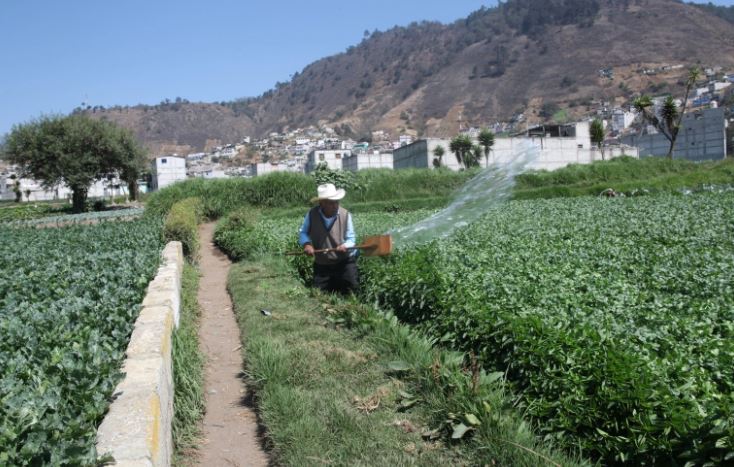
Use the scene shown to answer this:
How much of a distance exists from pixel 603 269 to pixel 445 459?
12.5 feet

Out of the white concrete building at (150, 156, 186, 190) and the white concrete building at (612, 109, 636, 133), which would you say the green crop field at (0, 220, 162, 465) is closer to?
the white concrete building at (150, 156, 186, 190)

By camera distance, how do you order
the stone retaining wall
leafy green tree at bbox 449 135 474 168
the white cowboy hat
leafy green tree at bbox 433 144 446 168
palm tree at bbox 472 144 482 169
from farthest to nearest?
palm tree at bbox 472 144 482 169 < leafy green tree at bbox 449 135 474 168 < leafy green tree at bbox 433 144 446 168 < the white cowboy hat < the stone retaining wall

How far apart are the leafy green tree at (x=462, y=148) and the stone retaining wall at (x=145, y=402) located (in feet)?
178

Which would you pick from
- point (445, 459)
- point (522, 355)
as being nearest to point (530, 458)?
point (445, 459)

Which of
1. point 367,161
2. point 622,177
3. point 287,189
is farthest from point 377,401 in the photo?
point 367,161

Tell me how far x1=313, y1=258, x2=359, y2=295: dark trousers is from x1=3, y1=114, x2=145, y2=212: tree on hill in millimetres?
34664

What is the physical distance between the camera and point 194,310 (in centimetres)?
877

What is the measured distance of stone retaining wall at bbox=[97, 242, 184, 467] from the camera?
3045 mm

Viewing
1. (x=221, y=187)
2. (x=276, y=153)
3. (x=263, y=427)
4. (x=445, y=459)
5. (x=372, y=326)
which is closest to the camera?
(x=445, y=459)

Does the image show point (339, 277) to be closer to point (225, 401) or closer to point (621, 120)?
point (225, 401)

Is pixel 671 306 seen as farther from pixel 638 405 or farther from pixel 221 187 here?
pixel 221 187

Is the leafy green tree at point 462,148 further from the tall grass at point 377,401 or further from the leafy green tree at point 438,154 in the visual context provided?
the tall grass at point 377,401

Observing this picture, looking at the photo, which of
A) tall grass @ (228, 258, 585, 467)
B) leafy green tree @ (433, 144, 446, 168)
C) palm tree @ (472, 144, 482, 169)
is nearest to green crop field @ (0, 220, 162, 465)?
tall grass @ (228, 258, 585, 467)

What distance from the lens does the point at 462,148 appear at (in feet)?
192
